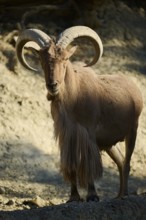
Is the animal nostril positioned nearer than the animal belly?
Yes

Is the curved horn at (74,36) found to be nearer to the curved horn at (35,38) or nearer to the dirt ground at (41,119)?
the curved horn at (35,38)

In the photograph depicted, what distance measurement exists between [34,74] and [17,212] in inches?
333

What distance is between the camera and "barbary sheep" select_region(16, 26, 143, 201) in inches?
454

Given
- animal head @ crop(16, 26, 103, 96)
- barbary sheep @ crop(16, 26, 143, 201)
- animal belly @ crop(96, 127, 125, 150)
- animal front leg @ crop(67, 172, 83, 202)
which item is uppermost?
animal head @ crop(16, 26, 103, 96)

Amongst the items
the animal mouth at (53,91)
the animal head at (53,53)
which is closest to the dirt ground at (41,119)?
the animal mouth at (53,91)

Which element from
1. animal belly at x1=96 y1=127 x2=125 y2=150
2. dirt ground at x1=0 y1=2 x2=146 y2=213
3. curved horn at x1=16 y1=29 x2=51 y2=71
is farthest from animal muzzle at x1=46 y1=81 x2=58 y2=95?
dirt ground at x1=0 y1=2 x2=146 y2=213

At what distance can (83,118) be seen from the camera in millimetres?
11828

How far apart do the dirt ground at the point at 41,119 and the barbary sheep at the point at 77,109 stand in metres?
0.86

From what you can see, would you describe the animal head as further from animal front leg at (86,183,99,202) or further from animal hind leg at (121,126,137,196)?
animal hind leg at (121,126,137,196)

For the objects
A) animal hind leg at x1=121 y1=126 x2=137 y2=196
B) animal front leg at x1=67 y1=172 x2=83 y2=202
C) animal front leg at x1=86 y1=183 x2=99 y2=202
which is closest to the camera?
animal front leg at x1=86 y1=183 x2=99 y2=202

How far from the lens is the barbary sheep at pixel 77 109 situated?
1154 cm

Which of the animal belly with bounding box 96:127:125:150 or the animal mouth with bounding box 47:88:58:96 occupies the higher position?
the animal mouth with bounding box 47:88:58:96

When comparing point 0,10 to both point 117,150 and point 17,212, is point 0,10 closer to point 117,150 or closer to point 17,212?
point 117,150

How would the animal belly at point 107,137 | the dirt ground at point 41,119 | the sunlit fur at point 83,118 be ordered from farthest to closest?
the dirt ground at point 41,119 < the animal belly at point 107,137 < the sunlit fur at point 83,118
